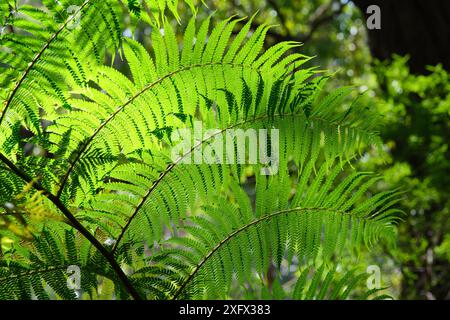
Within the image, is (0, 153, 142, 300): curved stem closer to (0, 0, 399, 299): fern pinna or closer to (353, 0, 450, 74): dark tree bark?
(0, 0, 399, 299): fern pinna

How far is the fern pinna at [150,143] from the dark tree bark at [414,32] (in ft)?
8.99

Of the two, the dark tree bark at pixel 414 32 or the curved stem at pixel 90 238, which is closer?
the curved stem at pixel 90 238

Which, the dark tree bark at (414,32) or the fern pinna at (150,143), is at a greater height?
the dark tree bark at (414,32)

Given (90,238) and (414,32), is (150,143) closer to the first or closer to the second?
(90,238)

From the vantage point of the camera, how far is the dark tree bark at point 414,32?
3586mm

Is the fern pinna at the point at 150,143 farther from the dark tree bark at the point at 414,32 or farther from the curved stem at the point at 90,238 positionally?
the dark tree bark at the point at 414,32

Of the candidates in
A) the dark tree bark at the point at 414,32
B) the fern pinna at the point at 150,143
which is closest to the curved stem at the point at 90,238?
the fern pinna at the point at 150,143

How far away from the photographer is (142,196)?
104 cm

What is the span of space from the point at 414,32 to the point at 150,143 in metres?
3.08

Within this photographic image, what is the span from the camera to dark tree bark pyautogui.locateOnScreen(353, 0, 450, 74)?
3586 millimetres

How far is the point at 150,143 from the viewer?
1.06 meters

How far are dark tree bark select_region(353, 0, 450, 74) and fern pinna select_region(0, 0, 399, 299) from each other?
274cm
